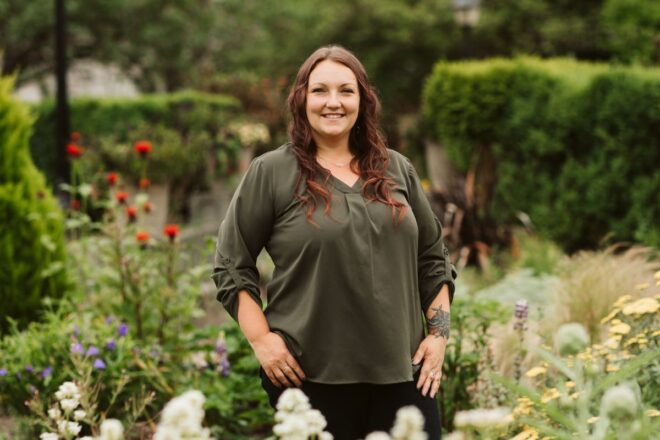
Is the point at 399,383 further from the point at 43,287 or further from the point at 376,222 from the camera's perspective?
the point at 43,287

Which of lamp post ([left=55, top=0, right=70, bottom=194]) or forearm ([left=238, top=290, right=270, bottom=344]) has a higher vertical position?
lamp post ([left=55, top=0, right=70, bottom=194])

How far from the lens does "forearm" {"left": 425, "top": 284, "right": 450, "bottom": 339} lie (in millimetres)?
2855

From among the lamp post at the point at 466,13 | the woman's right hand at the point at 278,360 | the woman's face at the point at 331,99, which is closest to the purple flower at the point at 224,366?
the woman's right hand at the point at 278,360

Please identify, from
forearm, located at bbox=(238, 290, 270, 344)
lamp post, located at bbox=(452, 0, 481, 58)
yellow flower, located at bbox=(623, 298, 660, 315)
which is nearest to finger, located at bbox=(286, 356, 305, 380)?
forearm, located at bbox=(238, 290, 270, 344)

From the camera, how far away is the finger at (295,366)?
2670 millimetres

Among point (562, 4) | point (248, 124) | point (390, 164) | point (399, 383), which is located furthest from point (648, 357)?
point (562, 4)

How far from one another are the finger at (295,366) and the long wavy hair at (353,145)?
439 mm

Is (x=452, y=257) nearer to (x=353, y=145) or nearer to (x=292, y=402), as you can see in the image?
(x=353, y=145)

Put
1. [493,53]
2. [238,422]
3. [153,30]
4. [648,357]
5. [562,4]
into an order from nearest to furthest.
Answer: [648,357] → [238,422] → [562,4] → [493,53] → [153,30]

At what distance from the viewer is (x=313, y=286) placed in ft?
8.58

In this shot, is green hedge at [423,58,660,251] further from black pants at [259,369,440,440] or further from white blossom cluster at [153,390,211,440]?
white blossom cluster at [153,390,211,440]

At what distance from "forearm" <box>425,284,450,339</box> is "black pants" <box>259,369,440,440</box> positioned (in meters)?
0.20

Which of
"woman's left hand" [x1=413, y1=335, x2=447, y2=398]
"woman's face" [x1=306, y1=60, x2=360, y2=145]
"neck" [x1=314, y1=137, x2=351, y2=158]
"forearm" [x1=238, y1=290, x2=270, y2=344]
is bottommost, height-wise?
"woman's left hand" [x1=413, y1=335, x2=447, y2=398]

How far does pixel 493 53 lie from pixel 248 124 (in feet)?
25.1
